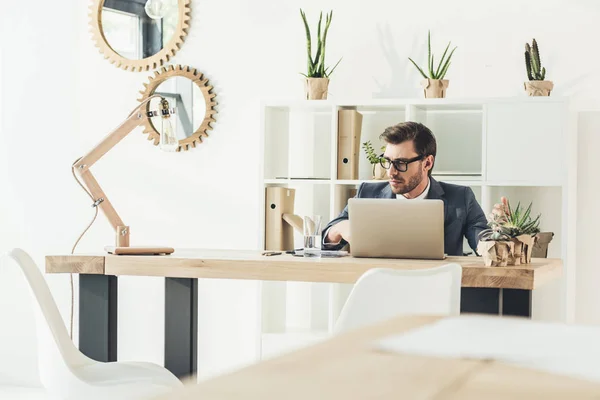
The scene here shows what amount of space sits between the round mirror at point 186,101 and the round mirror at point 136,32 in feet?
0.38

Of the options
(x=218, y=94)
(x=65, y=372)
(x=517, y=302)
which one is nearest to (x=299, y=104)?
(x=218, y=94)

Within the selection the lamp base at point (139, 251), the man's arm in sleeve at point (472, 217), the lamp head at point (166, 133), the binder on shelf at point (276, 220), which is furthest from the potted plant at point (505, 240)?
the binder on shelf at point (276, 220)

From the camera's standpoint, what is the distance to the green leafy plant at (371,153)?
177 inches

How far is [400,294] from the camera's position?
101 inches

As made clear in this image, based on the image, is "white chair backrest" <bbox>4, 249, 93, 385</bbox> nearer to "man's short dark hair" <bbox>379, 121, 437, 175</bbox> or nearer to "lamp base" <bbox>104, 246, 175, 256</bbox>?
"lamp base" <bbox>104, 246, 175, 256</bbox>

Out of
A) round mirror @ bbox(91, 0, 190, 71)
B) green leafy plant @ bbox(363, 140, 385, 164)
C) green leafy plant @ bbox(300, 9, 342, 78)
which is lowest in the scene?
green leafy plant @ bbox(363, 140, 385, 164)

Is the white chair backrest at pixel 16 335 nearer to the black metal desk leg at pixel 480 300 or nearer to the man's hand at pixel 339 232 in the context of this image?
the man's hand at pixel 339 232

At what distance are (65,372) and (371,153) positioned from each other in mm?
2379

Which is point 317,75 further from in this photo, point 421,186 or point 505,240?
point 505,240

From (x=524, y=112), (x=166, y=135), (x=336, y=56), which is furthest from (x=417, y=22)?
(x=166, y=135)

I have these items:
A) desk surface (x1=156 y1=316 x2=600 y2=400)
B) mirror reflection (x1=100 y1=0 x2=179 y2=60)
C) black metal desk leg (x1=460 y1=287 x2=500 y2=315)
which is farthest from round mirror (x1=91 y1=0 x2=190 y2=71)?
desk surface (x1=156 y1=316 x2=600 y2=400)

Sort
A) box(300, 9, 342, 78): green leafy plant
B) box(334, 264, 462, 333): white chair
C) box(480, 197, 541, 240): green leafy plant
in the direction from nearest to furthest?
1. box(334, 264, 462, 333): white chair
2. box(480, 197, 541, 240): green leafy plant
3. box(300, 9, 342, 78): green leafy plant

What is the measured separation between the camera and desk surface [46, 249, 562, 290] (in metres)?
2.87

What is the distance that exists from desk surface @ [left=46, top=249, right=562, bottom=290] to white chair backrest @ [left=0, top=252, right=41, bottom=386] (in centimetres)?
239
